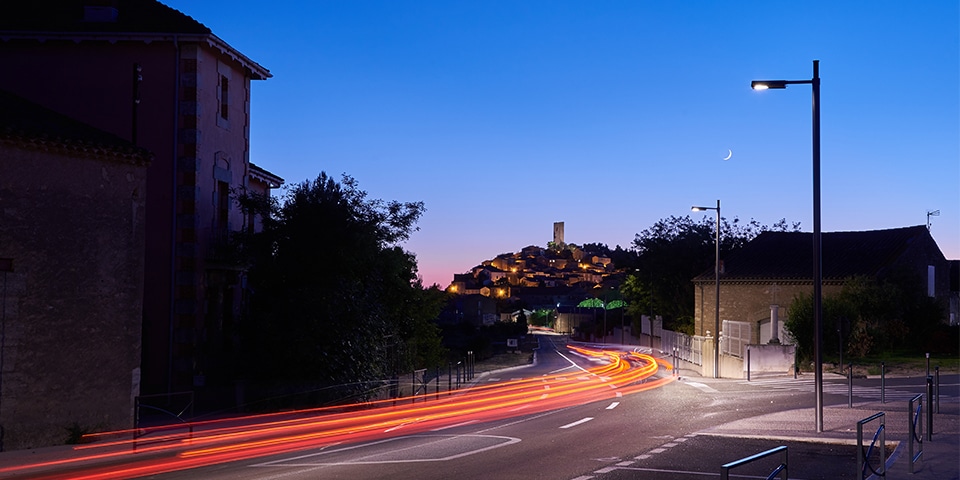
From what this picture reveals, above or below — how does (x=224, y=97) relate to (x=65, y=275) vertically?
above

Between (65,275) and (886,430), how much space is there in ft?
56.1

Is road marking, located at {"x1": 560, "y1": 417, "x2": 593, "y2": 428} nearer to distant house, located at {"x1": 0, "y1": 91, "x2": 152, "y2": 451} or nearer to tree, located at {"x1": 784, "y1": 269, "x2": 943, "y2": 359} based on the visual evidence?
distant house, located at {"x1": 0, "y1": 91, "x2": 152, "y2": 451}

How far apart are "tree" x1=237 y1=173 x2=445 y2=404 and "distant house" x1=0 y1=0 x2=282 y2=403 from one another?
157 cm

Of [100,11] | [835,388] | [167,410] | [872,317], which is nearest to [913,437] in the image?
[835,388]

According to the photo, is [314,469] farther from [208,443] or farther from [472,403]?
[472,403]

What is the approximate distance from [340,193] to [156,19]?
7.60 metres

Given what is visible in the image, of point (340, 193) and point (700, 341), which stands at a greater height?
point (340, 193)

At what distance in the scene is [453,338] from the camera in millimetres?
100625

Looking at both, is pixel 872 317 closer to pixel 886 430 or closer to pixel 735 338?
pixel 735 338

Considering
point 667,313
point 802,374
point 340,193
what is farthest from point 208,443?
point 667,313

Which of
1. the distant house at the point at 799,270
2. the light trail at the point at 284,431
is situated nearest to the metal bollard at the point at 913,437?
the light trail at the point at 284,431

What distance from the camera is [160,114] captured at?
2728cm

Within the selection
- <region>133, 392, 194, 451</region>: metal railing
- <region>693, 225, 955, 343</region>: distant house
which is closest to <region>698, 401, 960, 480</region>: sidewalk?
<region>133, 392, 194, 451</region>: metal railing

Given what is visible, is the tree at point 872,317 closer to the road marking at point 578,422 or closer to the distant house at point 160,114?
A: the road marking at point 578,422
